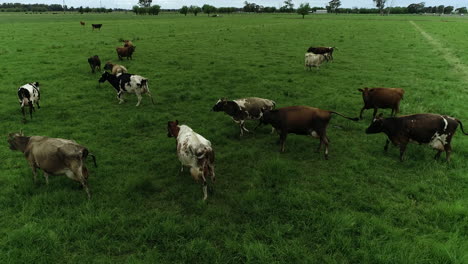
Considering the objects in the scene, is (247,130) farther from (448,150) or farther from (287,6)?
(287,6)

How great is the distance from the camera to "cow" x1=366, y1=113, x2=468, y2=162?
24.8ft

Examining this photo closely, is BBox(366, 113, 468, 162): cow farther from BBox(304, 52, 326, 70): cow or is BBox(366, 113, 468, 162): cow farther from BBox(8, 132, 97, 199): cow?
BBox(304, 52, 326, 70): cow

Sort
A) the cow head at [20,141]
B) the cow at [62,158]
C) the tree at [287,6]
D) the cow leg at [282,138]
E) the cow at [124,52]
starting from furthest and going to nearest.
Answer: the tree at [287,6], the cow at [124,52], the cow leg at [282,138], the cow head at [20,141], the cow at [62,158]

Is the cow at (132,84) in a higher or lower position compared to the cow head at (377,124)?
higher

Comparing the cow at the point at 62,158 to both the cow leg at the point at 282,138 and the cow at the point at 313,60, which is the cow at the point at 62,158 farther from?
the cow at the point at 313,60

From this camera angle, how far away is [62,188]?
21.9ft

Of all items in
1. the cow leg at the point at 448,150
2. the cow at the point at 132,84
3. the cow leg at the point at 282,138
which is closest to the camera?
the cow leg at the point at 448,150

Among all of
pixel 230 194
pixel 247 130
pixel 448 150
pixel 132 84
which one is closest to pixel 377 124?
pixel 448 150

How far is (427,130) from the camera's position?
24.8ft

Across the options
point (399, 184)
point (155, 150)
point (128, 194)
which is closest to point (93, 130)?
point (155, 150)

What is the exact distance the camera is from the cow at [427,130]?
755cm

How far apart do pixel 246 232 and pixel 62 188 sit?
453 cm

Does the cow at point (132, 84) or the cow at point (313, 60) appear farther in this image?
the cow at point (313, 60)

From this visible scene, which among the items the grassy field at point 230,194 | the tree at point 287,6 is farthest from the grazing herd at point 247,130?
the tree at point 287,6
